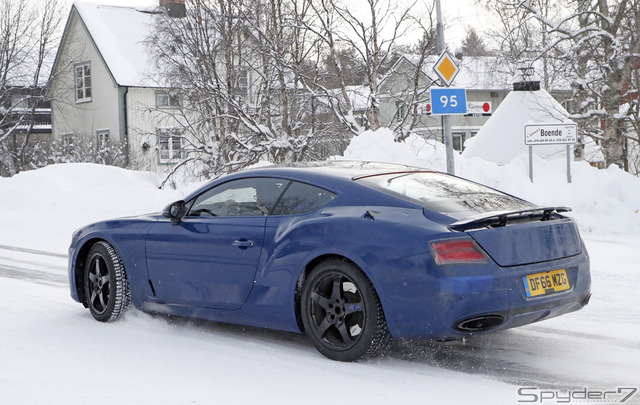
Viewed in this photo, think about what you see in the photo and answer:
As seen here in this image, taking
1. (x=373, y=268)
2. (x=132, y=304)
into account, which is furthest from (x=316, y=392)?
(x=132, y=304)

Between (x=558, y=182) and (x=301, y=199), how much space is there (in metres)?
11.3

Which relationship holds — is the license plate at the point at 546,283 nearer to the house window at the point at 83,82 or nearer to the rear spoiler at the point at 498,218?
the rear spoiler at the point at 498,218

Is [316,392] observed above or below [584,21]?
below

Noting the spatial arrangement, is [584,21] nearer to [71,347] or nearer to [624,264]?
[624,264]

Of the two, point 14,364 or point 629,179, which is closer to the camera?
point 14,364

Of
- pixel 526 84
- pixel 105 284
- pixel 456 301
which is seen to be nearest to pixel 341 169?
pixel 456 301

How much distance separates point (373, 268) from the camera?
500 cm

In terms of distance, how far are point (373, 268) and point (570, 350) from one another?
5.30 ft

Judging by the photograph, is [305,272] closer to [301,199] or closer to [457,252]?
[301,199]

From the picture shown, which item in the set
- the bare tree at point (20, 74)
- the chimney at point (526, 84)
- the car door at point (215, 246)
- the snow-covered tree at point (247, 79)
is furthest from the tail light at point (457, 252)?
the bare tree at point (20, 74)

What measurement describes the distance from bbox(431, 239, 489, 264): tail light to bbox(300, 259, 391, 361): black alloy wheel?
515 mm

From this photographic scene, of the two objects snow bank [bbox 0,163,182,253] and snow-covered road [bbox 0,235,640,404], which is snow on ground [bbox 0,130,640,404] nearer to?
snow-covered road [bbox 0,235,640,404]

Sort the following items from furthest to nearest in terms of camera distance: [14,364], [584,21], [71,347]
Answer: [584,21] → [71,347] → [14,364]

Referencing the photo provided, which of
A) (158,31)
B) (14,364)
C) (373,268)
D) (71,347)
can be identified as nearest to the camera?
(373,268)
